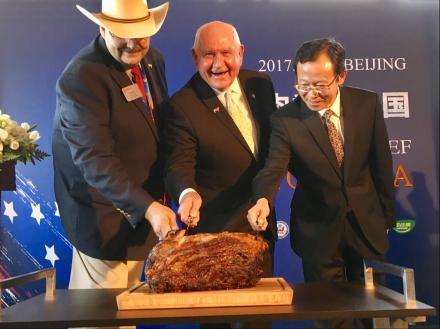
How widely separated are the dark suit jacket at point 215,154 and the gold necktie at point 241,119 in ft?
0.13

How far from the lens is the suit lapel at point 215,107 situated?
2756 millimetres

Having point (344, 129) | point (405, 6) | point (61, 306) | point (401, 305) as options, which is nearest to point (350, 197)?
point (344, 129)

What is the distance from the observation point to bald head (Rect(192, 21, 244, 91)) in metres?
2.70

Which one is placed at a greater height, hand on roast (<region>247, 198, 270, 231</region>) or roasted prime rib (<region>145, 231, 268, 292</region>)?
hand on roast (<region>247, 198, 270, 231</region>)

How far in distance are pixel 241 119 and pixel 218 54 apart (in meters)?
0.36

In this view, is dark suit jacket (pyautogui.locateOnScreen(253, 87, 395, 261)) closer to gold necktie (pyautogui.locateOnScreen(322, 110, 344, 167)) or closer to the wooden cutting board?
gold necktie (pyautogui.locateOnScreen(322, 110, 344, 167))

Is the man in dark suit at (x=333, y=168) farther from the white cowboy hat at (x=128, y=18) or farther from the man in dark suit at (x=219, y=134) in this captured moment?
the white cowboy hat at (x=128, y=18)

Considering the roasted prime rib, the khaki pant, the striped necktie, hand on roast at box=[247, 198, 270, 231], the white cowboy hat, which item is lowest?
the khaki pant

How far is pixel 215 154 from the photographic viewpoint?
278 cm

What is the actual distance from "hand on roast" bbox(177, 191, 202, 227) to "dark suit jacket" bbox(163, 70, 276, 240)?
14.9 inches

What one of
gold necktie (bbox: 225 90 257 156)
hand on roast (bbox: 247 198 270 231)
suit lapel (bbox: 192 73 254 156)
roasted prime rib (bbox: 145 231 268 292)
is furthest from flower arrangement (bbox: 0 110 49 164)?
hand on roast (bbox: 247 198 270 231)

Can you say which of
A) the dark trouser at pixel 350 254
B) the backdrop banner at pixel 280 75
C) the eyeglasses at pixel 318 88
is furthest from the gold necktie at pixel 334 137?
the backdrop banner at pixel 280 75

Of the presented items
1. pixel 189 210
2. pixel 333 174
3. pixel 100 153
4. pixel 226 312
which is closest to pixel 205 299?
pixel 226 312

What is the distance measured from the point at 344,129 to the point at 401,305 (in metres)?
1.05
